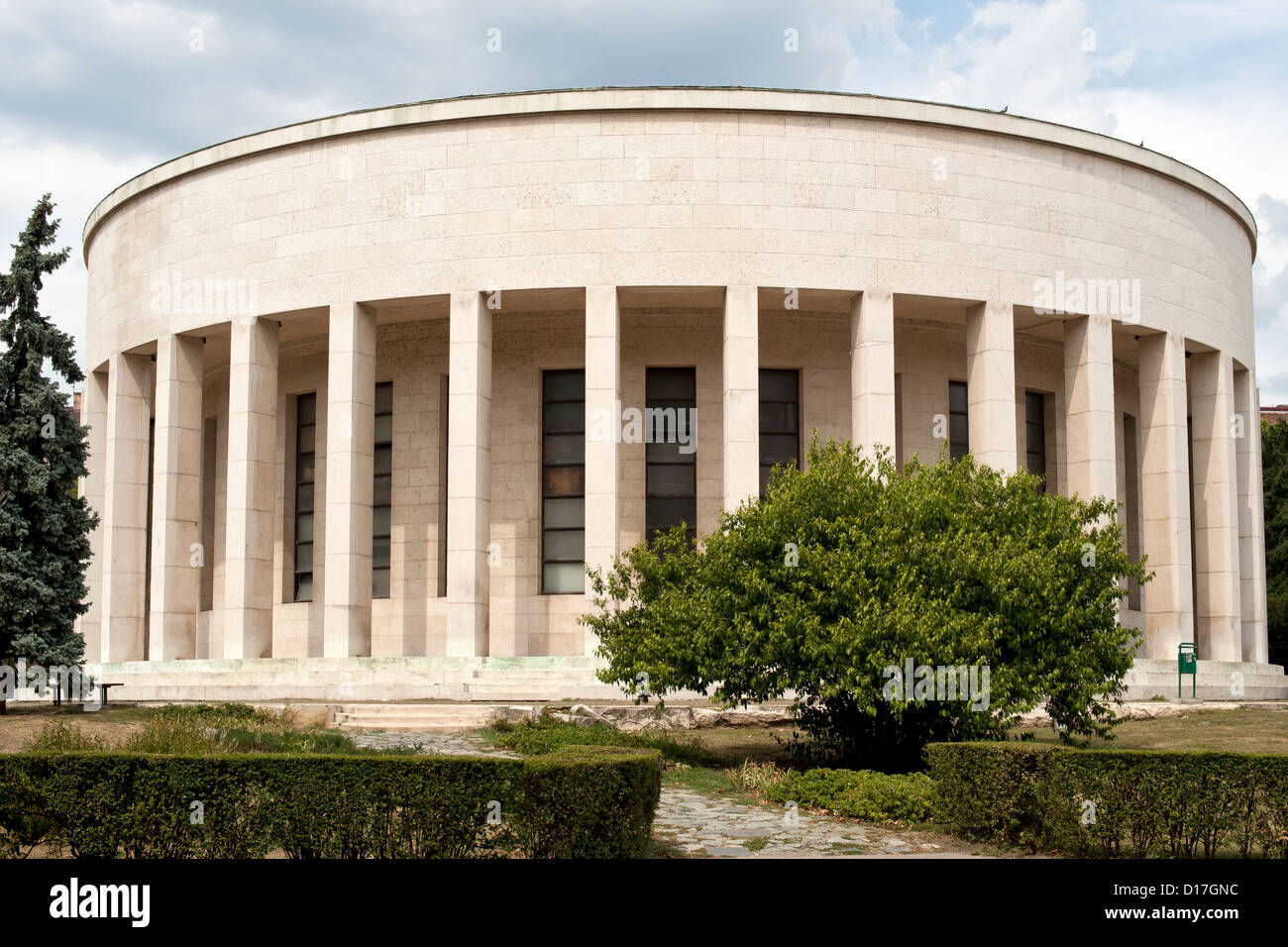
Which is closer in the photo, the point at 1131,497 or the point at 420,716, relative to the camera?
the point at 420,716

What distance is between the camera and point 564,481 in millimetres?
32844

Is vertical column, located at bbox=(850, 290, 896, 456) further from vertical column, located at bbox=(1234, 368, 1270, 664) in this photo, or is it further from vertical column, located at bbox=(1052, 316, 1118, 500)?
vertical column, located at bbox=(1234, 368, 1270, 664)

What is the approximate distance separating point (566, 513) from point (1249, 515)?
19296mm

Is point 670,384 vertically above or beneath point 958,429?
above

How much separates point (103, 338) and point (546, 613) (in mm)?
14637

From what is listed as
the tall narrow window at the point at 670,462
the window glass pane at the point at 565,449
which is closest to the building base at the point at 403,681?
the tall narrow window at the point at 670,462

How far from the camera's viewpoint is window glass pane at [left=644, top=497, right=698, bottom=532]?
32469 mm

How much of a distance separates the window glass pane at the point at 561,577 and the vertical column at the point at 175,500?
8.81 m

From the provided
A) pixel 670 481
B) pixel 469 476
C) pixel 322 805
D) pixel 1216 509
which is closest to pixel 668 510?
pixel 670 481

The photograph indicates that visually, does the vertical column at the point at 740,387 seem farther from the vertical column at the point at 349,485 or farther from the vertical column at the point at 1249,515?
the vertical column at the point at 1249,515

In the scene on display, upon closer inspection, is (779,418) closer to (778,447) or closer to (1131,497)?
(778,447)

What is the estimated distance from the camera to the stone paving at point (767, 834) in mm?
13555
